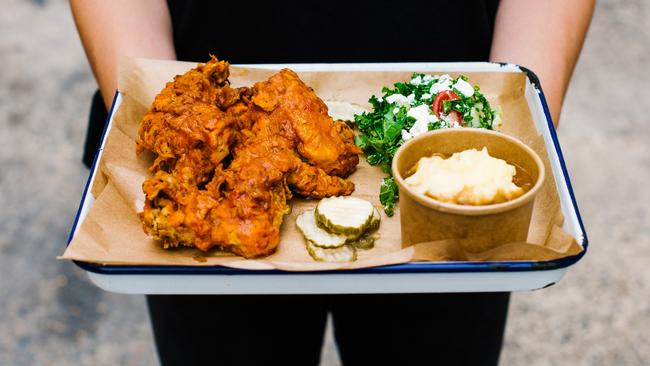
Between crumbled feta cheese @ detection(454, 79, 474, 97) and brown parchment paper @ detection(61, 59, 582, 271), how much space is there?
0.71ft

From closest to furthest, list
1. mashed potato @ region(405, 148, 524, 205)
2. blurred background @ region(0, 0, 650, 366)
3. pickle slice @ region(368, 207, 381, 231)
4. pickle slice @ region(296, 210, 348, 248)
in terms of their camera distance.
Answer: mashed potato @ region(405, 148, 524, 205)
pickle slice @ region(296, 210, 348, 248)
pickle slice @ region(368, 207, 381, 231)
blurred background @ region(0, 0, 650, 366)

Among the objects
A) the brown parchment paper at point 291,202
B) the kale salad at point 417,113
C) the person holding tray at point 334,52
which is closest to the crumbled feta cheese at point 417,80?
the kale salad at point 417,113

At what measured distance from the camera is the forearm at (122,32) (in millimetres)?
3631

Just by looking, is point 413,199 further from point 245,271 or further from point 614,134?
point 614,134

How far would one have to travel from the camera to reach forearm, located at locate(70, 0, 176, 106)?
3.63 metres

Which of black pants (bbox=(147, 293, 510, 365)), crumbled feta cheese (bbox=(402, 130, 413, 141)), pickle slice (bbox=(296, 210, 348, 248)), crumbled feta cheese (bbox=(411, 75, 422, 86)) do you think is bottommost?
black pants (bbox=(147, 293, 510, 365))

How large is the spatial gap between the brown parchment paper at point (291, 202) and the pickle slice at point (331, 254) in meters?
0.03

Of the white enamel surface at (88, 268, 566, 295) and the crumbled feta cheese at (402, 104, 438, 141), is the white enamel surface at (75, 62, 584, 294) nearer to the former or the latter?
the white enamel surface at (88, 268, 566, 295)

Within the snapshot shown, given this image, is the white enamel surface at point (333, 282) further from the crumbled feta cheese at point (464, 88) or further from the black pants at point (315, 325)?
the crumbled feta cheese at point (464, 88)

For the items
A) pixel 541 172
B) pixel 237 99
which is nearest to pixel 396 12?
pixel 237 99

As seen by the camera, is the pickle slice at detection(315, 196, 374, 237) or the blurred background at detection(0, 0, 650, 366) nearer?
the pickle slice at detection(315, 196, 374, 237)

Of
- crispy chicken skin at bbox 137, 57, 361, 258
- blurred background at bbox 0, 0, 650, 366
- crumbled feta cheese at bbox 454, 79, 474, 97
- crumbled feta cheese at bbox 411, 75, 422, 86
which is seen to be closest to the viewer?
crispy chicken skin at bbox 137, 57, 361, 258

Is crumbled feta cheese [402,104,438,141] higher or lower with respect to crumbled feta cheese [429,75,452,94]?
lower

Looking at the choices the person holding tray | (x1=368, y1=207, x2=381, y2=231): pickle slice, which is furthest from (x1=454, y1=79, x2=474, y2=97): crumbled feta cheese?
(x1=368, y1=207, x2=381, y2=231): pickle slice
